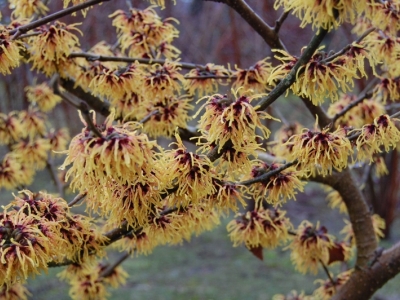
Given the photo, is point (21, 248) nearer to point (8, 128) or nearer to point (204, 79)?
point (204, 79)

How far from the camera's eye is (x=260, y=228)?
48.3 inches

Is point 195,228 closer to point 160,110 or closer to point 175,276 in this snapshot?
point 160,110

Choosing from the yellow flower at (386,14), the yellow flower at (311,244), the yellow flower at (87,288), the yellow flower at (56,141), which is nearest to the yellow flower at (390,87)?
the yellow flower at (386,14)

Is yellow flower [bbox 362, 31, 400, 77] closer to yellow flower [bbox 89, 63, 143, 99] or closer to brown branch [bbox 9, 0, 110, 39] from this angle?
yellow flower [bbox 89, 63, 143, 99]

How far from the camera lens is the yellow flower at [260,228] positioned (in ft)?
4.05

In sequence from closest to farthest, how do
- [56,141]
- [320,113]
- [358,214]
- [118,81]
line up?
[118,81] < [320,113] < [358,214] < [56,141]

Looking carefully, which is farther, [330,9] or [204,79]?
[204,79]

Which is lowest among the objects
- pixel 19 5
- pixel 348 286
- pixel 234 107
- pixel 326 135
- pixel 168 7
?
pixel 348 286

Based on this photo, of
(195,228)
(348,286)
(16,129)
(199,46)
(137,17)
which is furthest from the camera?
(199,46)

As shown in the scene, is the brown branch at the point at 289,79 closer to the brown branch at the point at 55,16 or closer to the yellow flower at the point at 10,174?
the brown branch at the point at 55,16

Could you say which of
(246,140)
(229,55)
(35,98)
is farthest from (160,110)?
(229,55)

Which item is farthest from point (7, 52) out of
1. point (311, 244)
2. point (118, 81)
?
point (311, 244)

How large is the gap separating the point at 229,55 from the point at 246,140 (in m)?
4.46

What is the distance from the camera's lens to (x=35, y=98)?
1673mm
